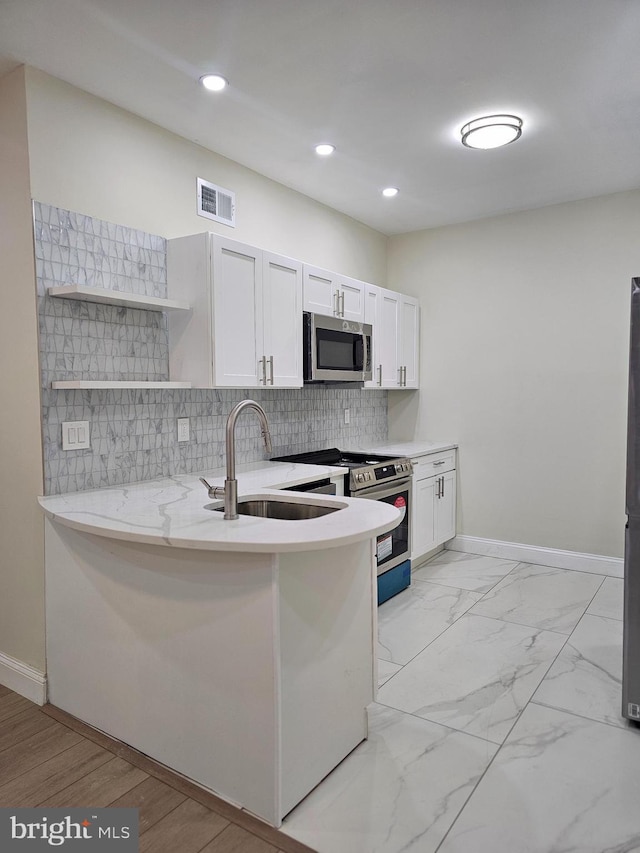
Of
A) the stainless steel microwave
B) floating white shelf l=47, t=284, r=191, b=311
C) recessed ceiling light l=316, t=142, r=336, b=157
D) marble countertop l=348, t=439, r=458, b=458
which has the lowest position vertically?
marble countertop l=348, t=439, r=458, b=458

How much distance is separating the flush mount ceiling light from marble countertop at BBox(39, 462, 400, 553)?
204cm

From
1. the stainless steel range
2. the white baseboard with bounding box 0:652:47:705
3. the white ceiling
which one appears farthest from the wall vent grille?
the white baseboard with bounding box 0:652:47:705

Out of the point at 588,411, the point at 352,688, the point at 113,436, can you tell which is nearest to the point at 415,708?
the point at 352,688

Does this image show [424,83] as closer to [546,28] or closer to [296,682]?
[546,28]

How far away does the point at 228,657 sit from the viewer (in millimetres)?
1787

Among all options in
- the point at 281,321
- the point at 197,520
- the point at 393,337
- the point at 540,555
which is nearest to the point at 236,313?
the point at 281,321

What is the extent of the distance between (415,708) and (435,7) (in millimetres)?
2703

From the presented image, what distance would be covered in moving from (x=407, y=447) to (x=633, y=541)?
221 cm

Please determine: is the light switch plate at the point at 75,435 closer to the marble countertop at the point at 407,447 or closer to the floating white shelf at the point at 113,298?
the floating white shelf at the point at 113,298

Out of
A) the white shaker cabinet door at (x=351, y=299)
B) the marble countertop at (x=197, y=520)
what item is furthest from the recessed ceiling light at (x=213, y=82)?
the marble countertop at (x=197, y=520)

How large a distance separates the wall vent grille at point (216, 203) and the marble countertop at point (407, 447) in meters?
1.84

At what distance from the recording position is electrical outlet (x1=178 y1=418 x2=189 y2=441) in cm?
300

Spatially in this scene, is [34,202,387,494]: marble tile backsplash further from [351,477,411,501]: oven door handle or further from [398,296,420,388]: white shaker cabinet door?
[398,296,420,388]: white shaker cabinet door

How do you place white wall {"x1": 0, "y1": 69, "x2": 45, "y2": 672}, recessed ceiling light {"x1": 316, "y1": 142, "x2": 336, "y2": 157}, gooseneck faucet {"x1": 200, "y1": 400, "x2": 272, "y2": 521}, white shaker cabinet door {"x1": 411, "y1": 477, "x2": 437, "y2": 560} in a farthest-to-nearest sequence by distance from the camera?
white shaker cabinet door {"x1": 411, "y1": 477, "x2": 437, "y2": 560}, recessed ceiling light {"x1": 316, "y1": 142, "x2": 336, "y2": 157}, white wall {"x1": 0, "y1": 69, "x2": 45, "y2": 672}, gooseneck faucet {"x1": 200, "y1": 400, "x2": 272, "y2": 521}
